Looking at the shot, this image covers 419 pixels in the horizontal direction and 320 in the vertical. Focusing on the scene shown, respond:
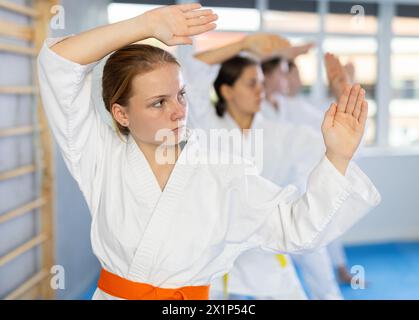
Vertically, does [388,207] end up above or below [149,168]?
below

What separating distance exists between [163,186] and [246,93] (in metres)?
0.68

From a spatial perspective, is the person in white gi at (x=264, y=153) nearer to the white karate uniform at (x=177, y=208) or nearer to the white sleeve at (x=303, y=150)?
the white sleeve at (x=303, y=150)

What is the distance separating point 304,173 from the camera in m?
1.38

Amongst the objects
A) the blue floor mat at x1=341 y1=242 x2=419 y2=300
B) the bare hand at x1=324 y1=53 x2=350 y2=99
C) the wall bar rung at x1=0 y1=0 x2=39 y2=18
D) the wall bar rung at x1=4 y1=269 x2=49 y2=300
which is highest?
the wall bar rung at x1=0 y1=0 x2=39 y2=18

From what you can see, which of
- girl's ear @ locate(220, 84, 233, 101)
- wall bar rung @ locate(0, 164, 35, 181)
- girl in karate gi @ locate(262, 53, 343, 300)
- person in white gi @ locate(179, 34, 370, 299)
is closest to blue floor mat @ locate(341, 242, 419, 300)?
girl in karate gi @ locate(262, 53, 343, 300)

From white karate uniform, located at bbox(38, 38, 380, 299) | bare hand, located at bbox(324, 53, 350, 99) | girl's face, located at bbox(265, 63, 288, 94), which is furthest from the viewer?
girl's face, located at bbox(265, 63, 288, 94)

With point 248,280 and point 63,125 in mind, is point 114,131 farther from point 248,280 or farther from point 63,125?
point 248,280

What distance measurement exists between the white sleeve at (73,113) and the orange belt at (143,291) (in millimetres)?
136

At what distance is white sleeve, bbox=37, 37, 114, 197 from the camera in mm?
727

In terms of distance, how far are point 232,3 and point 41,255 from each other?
1009mm

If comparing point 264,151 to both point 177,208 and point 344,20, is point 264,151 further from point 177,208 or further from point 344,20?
point 344,20

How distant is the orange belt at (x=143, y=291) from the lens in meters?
0.79

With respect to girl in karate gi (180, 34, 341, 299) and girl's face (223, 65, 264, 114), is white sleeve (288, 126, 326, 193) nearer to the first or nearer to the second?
girl in karate gi (180, 34, 341, 299)
